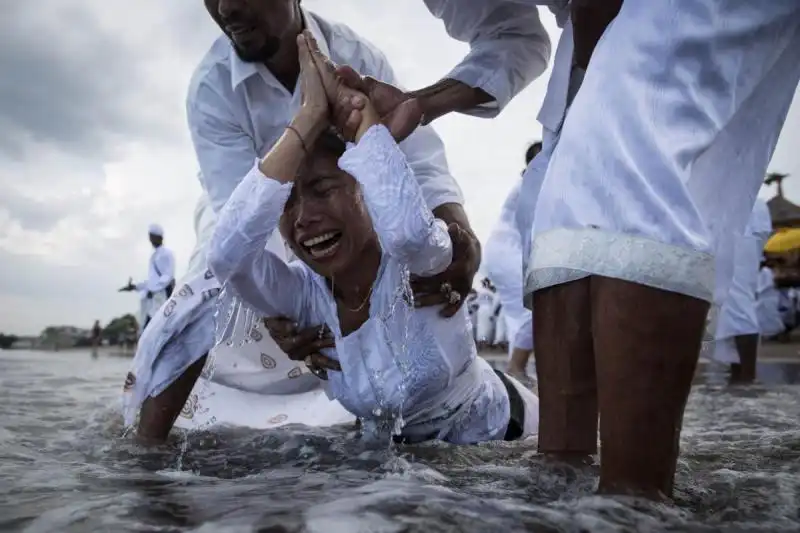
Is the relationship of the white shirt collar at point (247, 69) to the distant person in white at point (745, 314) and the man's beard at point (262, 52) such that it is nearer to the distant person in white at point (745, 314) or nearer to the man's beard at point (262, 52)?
the man's beard at point (262, 52)

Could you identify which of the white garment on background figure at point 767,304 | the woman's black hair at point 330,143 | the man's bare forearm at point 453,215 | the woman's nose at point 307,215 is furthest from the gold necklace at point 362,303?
the white garment on background figure at point 767,304

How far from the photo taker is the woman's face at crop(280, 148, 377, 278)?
220 cm

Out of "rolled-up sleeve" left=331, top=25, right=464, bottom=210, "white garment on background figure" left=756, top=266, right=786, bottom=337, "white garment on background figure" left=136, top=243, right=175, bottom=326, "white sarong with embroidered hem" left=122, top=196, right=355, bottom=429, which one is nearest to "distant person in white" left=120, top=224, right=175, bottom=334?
Result: "white garment on background figure" left=136, top=243, right=175, bottom=326

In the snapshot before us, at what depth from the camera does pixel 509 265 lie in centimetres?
683

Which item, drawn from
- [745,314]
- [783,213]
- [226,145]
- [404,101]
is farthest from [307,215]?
[783,213]

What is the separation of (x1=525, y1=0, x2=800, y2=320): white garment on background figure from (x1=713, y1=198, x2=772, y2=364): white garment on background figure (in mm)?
5145

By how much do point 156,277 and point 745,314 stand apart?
8.40 m

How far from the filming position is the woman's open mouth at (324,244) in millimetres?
2232

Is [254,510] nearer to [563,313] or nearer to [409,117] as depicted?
[563,313]

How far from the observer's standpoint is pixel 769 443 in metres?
2.43

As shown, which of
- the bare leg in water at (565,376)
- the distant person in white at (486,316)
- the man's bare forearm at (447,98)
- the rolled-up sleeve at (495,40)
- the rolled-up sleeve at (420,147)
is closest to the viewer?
the bare leg in water at (565,376)

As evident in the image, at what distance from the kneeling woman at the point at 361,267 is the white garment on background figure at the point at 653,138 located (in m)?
0.60

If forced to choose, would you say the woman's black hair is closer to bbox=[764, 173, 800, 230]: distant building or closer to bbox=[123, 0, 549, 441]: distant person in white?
bbox=[123, 0, 549, 441]: distant person in white

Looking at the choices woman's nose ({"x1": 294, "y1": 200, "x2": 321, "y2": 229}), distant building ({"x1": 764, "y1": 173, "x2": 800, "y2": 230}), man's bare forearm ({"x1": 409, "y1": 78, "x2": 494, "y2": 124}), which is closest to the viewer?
woman's nose ({"x1": 294, "y1": 200, "x2": 321, "y2": 229})
